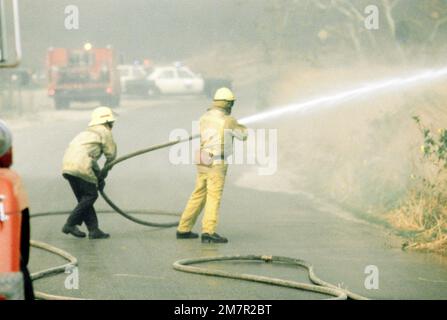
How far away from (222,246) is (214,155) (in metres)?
1.03

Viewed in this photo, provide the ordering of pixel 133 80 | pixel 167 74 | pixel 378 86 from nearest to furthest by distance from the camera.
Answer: pixel 378 86 < pixel 167 74 < pixel 133 80

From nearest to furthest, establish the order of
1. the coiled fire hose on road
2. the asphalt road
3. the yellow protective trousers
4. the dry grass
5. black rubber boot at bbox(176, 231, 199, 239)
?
the coiled fire hose on road
the asphalt road
the dry grass
the yellow protective trousers
black rubber boot at bbox(176, 231, 199, 239)

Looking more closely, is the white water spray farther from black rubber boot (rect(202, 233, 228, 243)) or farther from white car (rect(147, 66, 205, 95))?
white car (rect(147, 66, 205, 95))

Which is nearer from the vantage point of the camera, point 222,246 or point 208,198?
point 222,246

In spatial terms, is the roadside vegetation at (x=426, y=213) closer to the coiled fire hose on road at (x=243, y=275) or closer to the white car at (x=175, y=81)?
the coiled fire hose on road at (x=243, y=275)

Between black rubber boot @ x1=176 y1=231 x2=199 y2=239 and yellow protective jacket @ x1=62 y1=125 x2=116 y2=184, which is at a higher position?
yellow protective jacket @ x1=62 y1=125 x2=116 y2=184

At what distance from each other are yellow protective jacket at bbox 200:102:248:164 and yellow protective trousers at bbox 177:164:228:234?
14cm

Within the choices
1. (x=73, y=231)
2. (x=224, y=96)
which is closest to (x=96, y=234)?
(x=73, y=231)

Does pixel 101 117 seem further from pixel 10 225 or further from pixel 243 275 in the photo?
pixel 10 225

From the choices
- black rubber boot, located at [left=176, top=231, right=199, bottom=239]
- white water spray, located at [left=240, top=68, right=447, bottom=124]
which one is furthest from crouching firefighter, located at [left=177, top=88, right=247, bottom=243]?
white water spray, located at [left=240, top=68, right=447, bottom=124]

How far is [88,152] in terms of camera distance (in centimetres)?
1261

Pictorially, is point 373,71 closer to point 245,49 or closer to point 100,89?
point 100,89

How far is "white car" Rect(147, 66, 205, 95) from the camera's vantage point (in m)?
45.6

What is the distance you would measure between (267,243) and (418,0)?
48.4ft
